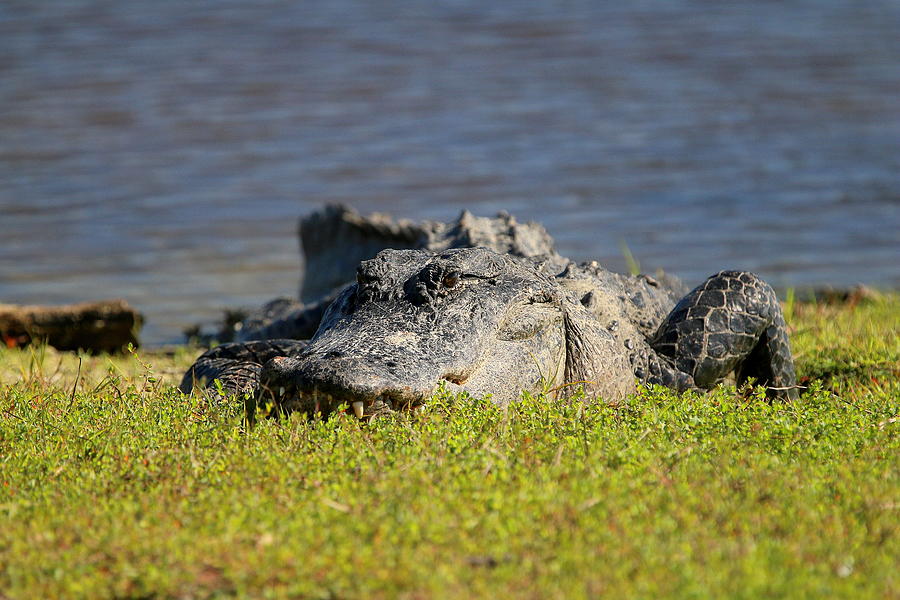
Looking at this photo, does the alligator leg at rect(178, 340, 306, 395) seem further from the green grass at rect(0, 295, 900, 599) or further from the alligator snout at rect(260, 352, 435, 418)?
the alligator snout at rect(260, 352, 435, 418)

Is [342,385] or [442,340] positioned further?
[442,340]

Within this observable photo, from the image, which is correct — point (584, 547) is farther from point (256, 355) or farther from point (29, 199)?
point (29, 199)

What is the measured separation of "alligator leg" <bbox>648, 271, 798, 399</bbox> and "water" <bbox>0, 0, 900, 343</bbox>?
4.02 meters

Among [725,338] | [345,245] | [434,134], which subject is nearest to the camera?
[725,338]

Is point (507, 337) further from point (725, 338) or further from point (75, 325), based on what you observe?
point (75, 325)

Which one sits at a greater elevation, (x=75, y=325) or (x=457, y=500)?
(x=457, y=500)

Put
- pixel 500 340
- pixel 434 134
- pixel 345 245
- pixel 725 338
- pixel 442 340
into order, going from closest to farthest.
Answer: pixel 442 340 < pixel 500 340 < pixel 725 338 < pixel 345 245 < pixel 434 134

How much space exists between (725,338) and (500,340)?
1.46 metres

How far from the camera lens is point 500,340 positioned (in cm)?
412

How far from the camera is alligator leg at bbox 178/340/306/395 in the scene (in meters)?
4.66

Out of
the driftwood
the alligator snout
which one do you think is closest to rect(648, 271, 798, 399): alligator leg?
the alligator snout

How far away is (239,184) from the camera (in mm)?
12398

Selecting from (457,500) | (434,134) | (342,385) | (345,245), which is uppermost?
(434,134)

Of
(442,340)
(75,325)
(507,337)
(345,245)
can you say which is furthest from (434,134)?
(442,340)
